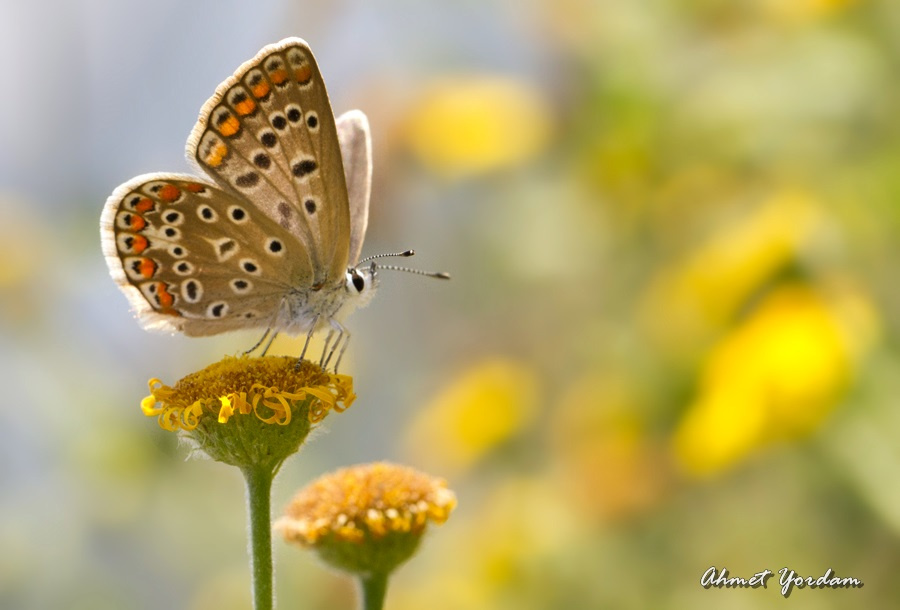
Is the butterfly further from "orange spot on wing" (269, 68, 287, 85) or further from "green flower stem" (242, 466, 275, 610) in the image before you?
"green flower stem" (242, 466, 275, 610)

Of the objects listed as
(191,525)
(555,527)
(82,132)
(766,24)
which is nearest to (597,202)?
(766,24)

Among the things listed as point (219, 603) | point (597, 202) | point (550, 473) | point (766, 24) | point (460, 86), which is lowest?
point (219, 603)

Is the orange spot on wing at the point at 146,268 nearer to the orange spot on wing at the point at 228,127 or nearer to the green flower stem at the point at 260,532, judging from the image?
the orange spot on wing at the point at 228,127

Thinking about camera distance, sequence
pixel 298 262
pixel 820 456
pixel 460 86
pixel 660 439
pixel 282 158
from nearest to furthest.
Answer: pixel 282 158 < pixel 298 262 < pixel 820 456 < pixel 660 439 < pixel 460 86

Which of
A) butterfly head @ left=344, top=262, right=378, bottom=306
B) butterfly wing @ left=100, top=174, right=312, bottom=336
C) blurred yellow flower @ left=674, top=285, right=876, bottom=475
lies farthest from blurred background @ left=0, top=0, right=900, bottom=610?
butterfly wing @ left=100, top=174, right=312, bottom=336

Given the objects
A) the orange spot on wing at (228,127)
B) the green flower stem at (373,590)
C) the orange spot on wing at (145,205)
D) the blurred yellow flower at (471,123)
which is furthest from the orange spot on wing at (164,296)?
the blurred yellow flower at (471,123)

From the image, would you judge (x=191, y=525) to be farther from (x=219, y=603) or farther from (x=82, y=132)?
(x=82, y=132)
